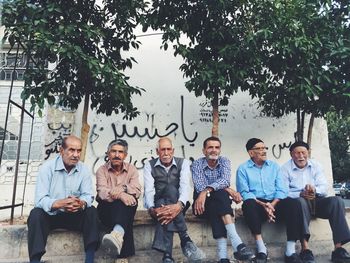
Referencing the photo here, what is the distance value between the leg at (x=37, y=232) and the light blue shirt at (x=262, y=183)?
6.83 ft

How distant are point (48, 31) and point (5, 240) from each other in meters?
2.24

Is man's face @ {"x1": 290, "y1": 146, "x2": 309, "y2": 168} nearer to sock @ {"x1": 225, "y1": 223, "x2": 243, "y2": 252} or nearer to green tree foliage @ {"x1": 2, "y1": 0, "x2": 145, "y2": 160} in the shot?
sock @ {"x1": 225, "y1": 223, "x2": 243, "y2": 252}

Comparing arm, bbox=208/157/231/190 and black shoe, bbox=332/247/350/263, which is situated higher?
arm, bbox=208/157/231/190

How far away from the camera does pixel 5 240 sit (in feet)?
11.9

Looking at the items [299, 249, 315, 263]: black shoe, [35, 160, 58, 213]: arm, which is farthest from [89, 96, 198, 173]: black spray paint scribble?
[299, 249, 315, 263]: black shoe

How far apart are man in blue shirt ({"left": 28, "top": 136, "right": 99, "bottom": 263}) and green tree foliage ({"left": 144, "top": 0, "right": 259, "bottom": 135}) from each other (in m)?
1.80

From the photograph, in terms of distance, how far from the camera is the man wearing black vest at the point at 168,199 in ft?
11.0

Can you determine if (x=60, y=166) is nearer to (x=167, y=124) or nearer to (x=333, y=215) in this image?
(x=333, y=215)

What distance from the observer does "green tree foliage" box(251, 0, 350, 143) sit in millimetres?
4559

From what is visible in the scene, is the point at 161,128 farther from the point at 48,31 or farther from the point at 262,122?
the point at 48,31

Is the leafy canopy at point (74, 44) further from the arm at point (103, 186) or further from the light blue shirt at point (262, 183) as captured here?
the light blue shirt at point (262, 183)

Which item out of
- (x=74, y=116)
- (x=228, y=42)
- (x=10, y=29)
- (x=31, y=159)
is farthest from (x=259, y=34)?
(x=31, y=159)

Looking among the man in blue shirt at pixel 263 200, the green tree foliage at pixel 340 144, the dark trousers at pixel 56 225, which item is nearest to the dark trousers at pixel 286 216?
the man in blue shirt at pixel 263 200

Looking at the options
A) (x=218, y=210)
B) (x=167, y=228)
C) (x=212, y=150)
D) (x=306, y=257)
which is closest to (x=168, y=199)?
(x=167, y=228)
